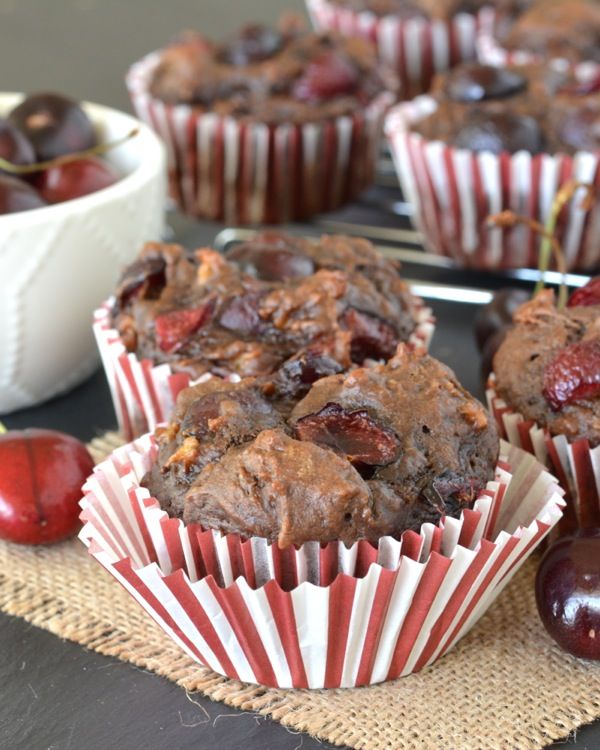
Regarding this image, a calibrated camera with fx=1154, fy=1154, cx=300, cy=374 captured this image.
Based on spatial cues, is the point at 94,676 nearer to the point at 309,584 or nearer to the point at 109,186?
the point at 309,584

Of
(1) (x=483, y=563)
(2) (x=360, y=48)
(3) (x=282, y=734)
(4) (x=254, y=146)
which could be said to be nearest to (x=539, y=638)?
(1) (x=483, y=563)

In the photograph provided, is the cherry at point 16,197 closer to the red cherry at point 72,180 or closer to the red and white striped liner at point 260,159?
the red cherry at point 72,180

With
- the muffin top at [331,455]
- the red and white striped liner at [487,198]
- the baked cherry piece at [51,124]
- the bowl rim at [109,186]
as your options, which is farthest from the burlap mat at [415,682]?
the red and white striped liner at [487,198]

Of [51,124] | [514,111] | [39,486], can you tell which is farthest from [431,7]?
[39,486]

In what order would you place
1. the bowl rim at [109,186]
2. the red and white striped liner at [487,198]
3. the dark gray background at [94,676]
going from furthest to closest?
1. the red and white striped liner at [487,198]
2. the bowl rim at [109,186]
3. the dark gray background at [94,676]

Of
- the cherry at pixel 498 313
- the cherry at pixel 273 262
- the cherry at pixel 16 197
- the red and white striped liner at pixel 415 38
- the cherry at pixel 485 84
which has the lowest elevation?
the red and white striped liner at pixel 415 38

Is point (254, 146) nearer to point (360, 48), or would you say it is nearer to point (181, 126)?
point (181, 126)
